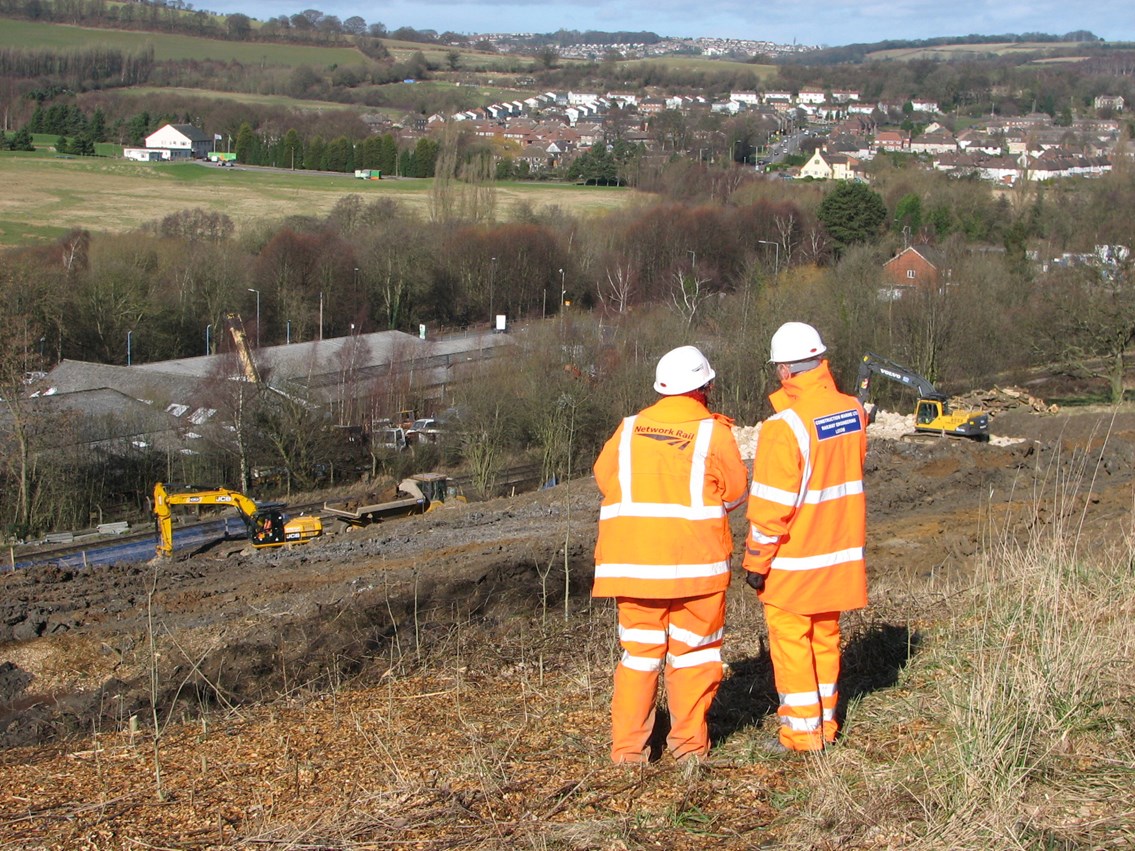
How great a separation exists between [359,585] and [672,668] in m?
9.32

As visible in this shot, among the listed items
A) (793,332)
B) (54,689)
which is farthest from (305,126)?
(793,332)

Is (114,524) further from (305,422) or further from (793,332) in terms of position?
(793,332)

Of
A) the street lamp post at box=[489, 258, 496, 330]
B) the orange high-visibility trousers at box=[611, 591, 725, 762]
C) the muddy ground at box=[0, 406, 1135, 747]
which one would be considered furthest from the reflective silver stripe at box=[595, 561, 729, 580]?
the street lamp post at box=[489, 258, 496, 330]

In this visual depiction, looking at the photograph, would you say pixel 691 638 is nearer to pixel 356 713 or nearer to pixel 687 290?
pixel 356 713

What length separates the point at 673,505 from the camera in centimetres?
470

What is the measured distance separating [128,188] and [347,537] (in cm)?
6548

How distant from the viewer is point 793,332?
4.93m

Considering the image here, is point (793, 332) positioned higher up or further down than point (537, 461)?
higher up

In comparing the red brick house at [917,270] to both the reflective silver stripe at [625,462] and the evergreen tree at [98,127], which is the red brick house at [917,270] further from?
the evergreen tree at [98,127]

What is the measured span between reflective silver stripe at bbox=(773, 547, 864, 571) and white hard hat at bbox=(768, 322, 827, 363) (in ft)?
2.77

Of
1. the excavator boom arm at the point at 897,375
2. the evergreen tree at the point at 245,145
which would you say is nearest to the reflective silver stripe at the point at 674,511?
the excavator boom arm at the point at 897,375

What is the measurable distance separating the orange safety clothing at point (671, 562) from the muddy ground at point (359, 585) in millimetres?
2011

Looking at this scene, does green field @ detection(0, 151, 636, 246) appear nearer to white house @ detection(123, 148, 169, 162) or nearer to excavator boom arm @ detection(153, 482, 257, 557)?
white house @ detection(123, 148, 169, 162)

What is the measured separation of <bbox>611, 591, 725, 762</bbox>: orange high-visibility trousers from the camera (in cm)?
470
